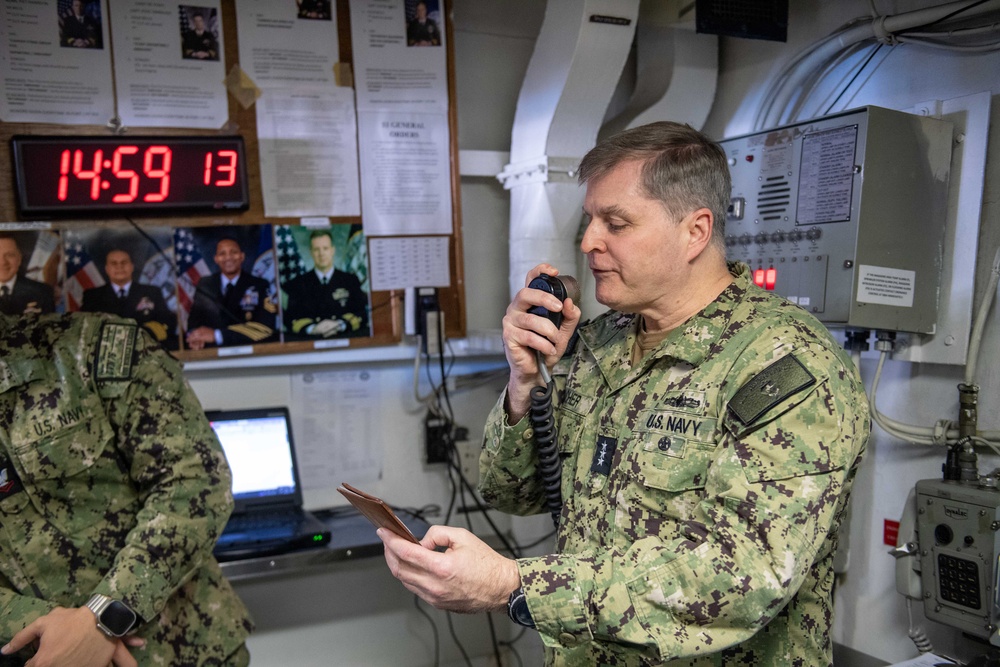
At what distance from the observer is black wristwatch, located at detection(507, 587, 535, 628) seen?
3.92ft

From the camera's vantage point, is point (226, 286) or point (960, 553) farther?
point (226, 286)

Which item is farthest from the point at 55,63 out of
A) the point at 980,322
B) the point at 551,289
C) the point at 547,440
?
the point at 980,322

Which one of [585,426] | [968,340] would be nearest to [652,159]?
[585,426]

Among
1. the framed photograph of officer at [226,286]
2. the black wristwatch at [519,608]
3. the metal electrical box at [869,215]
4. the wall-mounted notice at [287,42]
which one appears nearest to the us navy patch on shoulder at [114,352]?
the framed photograph of officer at [226,286]

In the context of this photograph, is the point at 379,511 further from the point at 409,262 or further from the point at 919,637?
the point at 409,262

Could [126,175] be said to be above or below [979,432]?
above

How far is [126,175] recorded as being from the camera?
7.85 feet

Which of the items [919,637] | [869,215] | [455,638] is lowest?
[455,638]

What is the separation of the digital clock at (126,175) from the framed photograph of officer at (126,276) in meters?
0.08

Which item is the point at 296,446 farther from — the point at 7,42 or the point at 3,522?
the point at 7,42

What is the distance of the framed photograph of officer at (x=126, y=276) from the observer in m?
2.39

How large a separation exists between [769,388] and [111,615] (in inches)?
51.7

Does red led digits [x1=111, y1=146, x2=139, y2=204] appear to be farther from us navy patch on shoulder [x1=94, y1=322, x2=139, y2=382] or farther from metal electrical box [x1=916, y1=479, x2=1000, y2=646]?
metal electrical box [x1=916, y1=479, x2=1000, y2=646]

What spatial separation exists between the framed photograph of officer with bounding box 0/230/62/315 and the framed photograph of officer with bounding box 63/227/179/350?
0.04 meters
